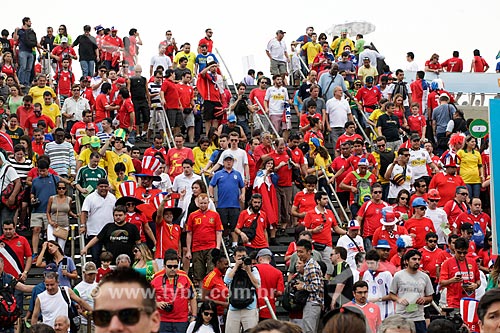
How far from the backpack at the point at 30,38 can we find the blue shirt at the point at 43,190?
8924 millimetres

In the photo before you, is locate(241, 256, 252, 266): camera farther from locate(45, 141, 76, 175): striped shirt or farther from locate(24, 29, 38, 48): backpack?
locate(24, 29, 38, 48): backpack

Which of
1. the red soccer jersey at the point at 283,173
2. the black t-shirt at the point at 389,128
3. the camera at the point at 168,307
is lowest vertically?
the camera at the point at 168,307

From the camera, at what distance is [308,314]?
13.1 metres

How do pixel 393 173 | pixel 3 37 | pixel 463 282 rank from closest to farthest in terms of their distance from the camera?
pixel 463 282
pixel 393 173
pixel 3 37

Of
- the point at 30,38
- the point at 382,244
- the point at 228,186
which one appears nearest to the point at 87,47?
the point at 30,38

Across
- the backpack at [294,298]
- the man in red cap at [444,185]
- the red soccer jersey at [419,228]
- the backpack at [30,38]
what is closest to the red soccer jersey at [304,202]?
the red soccer jersey at [419,228]

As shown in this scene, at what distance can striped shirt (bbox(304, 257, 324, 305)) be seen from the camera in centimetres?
1316

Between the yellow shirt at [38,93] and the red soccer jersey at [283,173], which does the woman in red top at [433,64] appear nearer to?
the red soccer jersey at [283,173]

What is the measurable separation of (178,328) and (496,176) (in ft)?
21.0

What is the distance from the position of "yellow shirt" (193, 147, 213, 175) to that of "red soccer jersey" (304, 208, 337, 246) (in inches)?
107

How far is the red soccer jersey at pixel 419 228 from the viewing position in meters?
16.0

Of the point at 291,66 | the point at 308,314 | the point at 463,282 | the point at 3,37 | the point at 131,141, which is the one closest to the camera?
the point at 308,314

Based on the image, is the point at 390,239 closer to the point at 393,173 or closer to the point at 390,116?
the point at 393,173

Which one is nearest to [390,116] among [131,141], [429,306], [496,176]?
[131,141]
